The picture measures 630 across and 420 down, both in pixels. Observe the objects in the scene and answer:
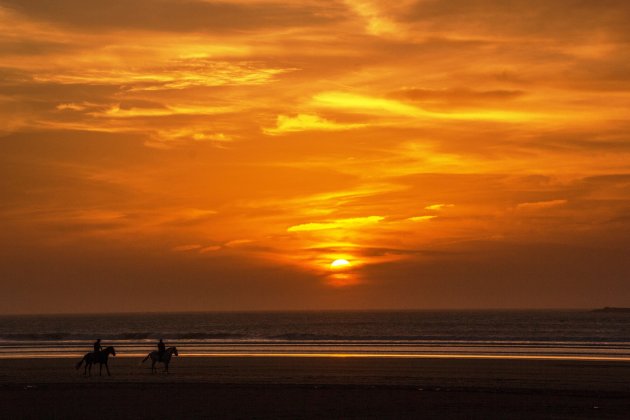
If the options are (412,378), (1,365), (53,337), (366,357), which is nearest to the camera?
(412,378)

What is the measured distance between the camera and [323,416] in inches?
846

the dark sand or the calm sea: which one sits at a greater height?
the calm sea

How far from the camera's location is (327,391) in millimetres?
27406

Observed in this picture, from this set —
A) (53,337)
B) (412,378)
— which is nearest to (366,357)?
(412,378)

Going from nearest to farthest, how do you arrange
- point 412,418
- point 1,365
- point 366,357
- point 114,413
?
point 412,418
point 114,413
point 1,365
point 366,357

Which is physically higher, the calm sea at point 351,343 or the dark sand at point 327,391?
the calm sea at point 351,343

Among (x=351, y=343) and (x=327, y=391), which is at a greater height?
(x=351, y=343)

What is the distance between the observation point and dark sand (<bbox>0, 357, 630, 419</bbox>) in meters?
22.4

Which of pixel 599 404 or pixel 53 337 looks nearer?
pixel 599 404

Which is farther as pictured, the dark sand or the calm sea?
the calm sea

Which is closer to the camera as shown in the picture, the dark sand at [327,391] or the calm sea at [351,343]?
the dark sand at [327,391]

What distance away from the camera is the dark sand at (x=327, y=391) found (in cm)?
2242

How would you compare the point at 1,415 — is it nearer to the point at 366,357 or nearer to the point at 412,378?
the point at 412,378

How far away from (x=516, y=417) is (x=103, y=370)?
2356cm
